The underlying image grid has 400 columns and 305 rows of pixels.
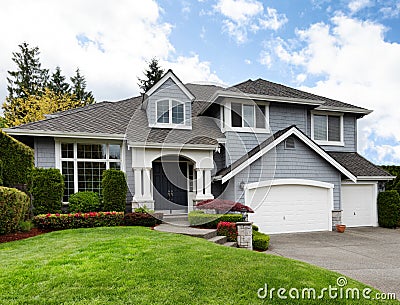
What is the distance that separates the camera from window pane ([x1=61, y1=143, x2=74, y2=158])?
11227 mm

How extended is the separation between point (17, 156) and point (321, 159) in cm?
1335

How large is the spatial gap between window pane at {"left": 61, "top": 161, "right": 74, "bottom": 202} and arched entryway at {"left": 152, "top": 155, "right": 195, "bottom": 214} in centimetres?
324

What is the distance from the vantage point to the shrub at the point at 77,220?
30.6ft

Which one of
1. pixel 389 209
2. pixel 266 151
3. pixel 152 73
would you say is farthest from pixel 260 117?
pixel 152 73

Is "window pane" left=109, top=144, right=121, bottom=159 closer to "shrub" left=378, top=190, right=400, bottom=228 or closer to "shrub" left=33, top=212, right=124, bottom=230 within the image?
"shrub" left=33, top=212, right=124, bottom=230

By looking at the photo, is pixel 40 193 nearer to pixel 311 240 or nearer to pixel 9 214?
pixel 9 214

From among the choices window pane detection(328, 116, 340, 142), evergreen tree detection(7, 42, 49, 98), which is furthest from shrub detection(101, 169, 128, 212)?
evergreen tree detection(7, 42, 49, 98)

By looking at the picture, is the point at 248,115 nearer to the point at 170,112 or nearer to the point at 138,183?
the point at 170,112

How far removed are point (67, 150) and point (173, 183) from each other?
4522 mm

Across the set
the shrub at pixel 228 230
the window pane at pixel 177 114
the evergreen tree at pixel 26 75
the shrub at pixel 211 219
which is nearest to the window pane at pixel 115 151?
the window pane at pixel 177 114

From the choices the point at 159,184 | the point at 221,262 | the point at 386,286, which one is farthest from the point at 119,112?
the point at 386,286

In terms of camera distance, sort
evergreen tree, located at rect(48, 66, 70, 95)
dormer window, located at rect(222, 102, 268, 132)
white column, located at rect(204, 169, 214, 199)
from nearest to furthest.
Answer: white column, located at rect(204, 169, 214, 199) < dormer window, located at rect(222, 102, 268, 132) < evergreen tree, located at rect(48, 66, 70, 95)

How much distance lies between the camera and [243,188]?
38.2 feet

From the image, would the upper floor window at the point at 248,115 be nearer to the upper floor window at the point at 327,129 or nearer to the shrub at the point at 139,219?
the upper floor window at the point at 327,129
